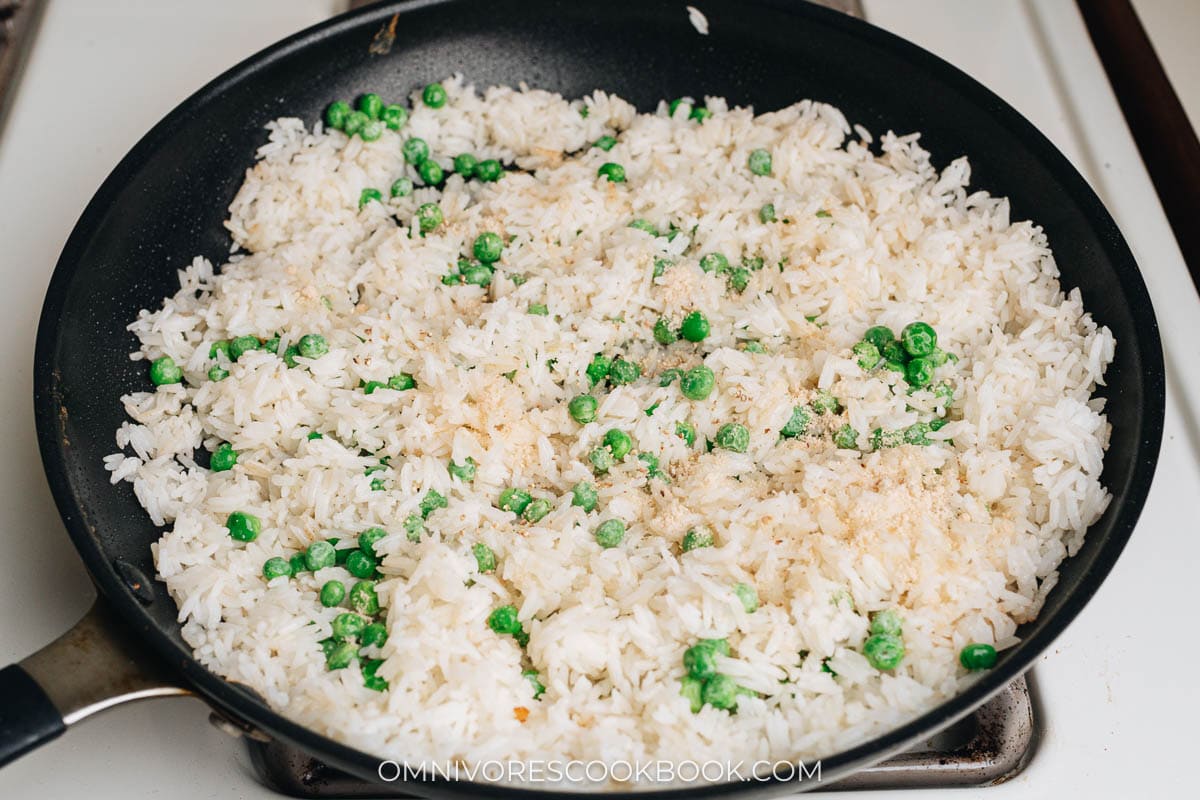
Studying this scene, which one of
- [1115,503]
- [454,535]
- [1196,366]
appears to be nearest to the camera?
[1115,503]

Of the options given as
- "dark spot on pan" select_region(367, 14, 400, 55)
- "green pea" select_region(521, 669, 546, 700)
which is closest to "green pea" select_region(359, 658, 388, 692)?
"green pea" select_region(521, 669, 546, 700)

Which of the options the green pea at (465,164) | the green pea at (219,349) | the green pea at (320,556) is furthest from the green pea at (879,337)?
the green pea at (219,349)

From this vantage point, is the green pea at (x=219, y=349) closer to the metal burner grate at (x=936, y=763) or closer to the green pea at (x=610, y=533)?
the metal burner grate at (x=936, y=763)

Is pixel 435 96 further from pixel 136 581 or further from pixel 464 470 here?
pixel 136 581

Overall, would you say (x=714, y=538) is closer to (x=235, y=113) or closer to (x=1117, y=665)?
(x=1117, y=665)

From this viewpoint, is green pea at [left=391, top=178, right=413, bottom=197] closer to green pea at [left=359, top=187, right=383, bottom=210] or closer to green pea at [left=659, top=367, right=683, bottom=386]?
green pea at [left=359, top=187, right=383, bottom=210]

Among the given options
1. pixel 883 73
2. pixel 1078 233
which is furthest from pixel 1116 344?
pixel 883 73

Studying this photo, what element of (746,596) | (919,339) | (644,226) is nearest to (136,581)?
(746,596)
